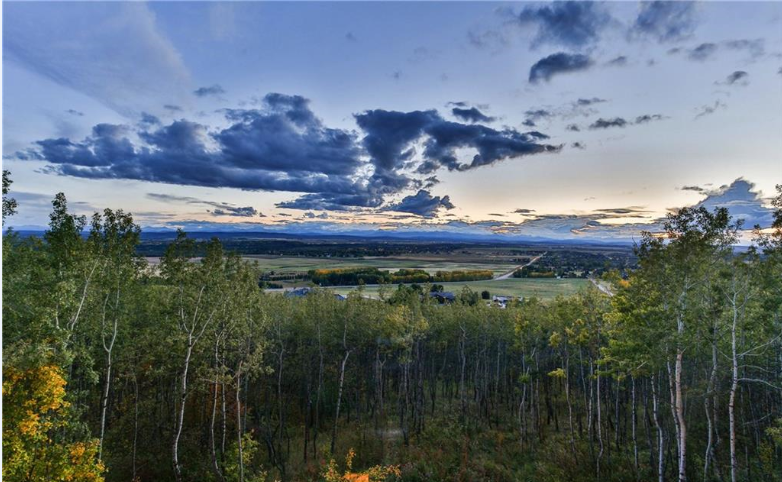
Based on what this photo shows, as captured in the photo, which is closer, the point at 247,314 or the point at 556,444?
the point at 247,314

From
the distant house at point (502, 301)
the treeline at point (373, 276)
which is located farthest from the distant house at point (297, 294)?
the treeline at point (373, 276)

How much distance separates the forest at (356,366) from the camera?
59.3ft

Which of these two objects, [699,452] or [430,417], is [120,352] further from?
[699,452]

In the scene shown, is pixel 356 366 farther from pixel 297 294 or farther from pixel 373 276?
pixel 373 276

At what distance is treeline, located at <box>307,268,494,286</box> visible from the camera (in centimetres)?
11769

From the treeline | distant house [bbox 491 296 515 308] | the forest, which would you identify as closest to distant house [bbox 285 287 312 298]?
the forest

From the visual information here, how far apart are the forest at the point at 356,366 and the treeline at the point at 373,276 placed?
213 ft

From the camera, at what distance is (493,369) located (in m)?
54.8

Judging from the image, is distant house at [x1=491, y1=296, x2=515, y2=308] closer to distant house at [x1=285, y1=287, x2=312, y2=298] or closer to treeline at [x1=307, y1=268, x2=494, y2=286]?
distant house at [x1=285, y1=287, x2=312, y2=298]

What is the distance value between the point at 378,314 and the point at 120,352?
2231cm

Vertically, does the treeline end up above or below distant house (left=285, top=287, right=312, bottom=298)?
below

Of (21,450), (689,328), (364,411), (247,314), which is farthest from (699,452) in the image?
(21,450)

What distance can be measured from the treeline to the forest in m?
64.8

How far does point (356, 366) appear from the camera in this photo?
48406mm
